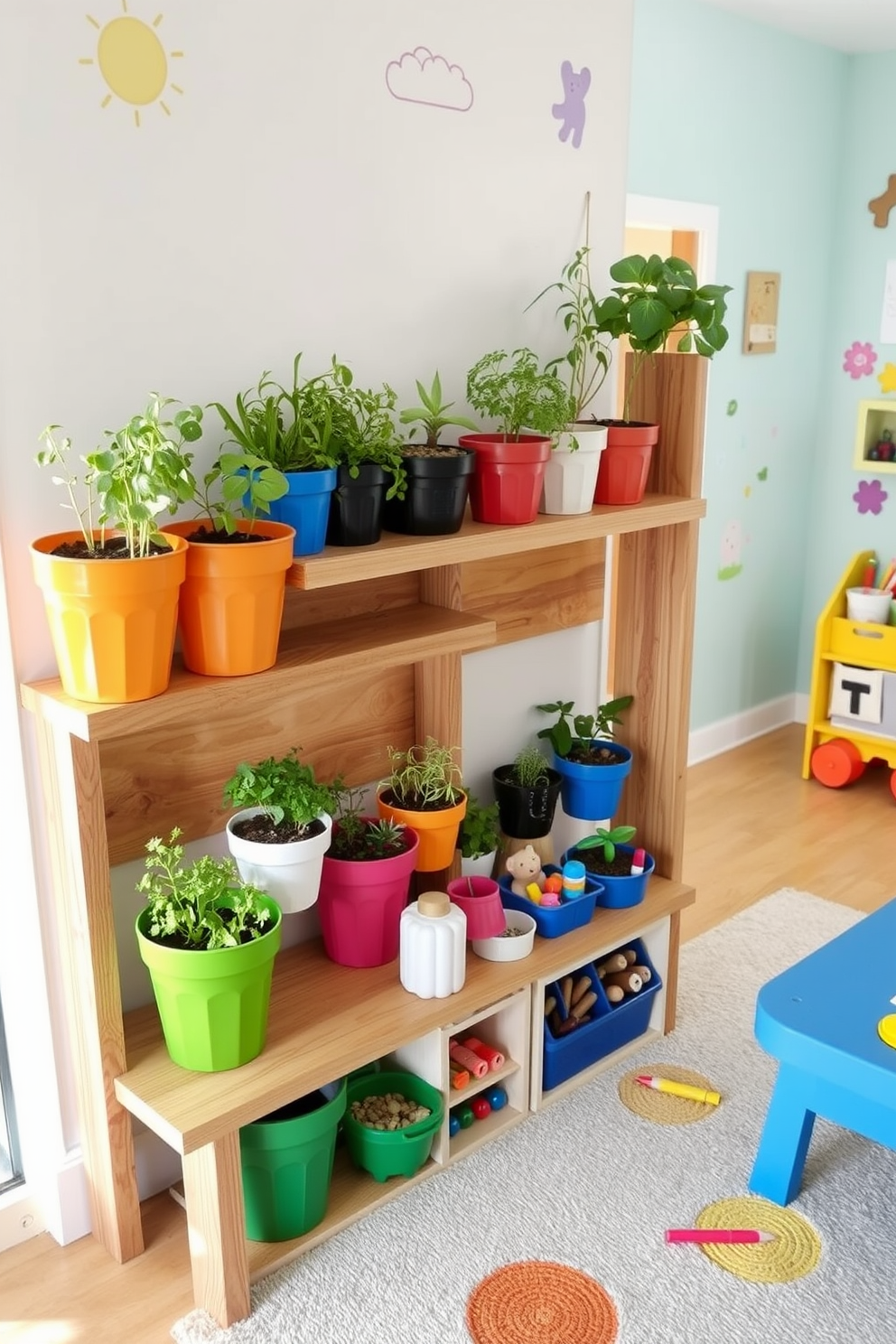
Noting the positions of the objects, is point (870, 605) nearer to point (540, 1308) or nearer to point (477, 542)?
point (477, 542)

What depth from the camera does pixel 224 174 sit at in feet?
5.62

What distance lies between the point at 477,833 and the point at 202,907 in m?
0.63

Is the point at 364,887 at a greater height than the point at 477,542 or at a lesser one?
lesser

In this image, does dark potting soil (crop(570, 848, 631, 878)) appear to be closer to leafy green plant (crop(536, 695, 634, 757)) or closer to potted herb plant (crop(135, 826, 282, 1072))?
leafy green plant (crop(536, 695, 634, 757))

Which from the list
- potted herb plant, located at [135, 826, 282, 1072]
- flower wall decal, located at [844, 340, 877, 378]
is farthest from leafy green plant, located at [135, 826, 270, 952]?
flower wall decal, located at [844, 340, 877, 378]

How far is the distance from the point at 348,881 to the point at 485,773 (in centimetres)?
51

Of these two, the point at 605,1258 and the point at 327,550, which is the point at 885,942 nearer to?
the point at 605,1258

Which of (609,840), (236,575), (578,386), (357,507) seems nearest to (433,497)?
(357,507)

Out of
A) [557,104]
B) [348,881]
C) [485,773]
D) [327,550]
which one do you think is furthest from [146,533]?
[557,104]

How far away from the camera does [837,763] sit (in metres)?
3.76

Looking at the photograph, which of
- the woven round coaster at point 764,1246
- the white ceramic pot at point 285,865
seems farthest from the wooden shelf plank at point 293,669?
the woven round coaster at point 764,1246

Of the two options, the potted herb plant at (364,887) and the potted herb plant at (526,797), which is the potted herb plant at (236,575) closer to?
the potted herb plant at (364,887)

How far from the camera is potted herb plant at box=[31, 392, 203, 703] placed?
1480mm

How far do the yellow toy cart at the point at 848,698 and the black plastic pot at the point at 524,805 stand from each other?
174 cm
